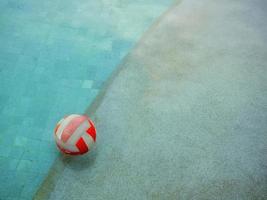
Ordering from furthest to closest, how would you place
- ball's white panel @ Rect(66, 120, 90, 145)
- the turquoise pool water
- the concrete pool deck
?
the turquoise pool water, the concrete pool deck, ball's white panel @ Rect(66, 120, 90, 145)

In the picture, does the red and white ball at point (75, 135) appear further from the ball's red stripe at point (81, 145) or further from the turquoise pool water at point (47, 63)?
the turquoise pool water at point (47, 63)

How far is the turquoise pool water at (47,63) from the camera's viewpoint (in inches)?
124

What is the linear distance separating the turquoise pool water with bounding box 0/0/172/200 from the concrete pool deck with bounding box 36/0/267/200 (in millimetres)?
213

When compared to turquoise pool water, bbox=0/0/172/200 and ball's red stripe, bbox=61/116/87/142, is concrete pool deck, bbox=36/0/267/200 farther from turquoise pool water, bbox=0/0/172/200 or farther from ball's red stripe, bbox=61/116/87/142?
ball's red stripe, bbox=61/116/87/142

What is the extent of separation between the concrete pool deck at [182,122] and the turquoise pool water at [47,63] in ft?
0.70

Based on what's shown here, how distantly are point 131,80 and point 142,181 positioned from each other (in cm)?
140

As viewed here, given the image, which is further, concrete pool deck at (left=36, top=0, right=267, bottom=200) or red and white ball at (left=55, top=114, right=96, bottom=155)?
concrete pool deck at (left=36, top=0, right=267, bottom=200)

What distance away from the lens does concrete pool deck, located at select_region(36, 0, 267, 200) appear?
3.04 metres

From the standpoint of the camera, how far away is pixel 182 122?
3.59 metres

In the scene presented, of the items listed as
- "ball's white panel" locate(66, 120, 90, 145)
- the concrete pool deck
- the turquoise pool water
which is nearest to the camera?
"ball's white panel" locate(66, 120, 90, 145)

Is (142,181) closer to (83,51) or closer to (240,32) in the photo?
(83,51)

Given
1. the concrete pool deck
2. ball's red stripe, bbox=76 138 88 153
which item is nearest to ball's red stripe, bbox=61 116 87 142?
ball's red stripe, bbox=76 138 88 153

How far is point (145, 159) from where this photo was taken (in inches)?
127

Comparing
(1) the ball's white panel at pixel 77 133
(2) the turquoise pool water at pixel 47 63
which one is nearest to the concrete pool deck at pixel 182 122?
(2) the turquoise pool water at pixel 47 63
